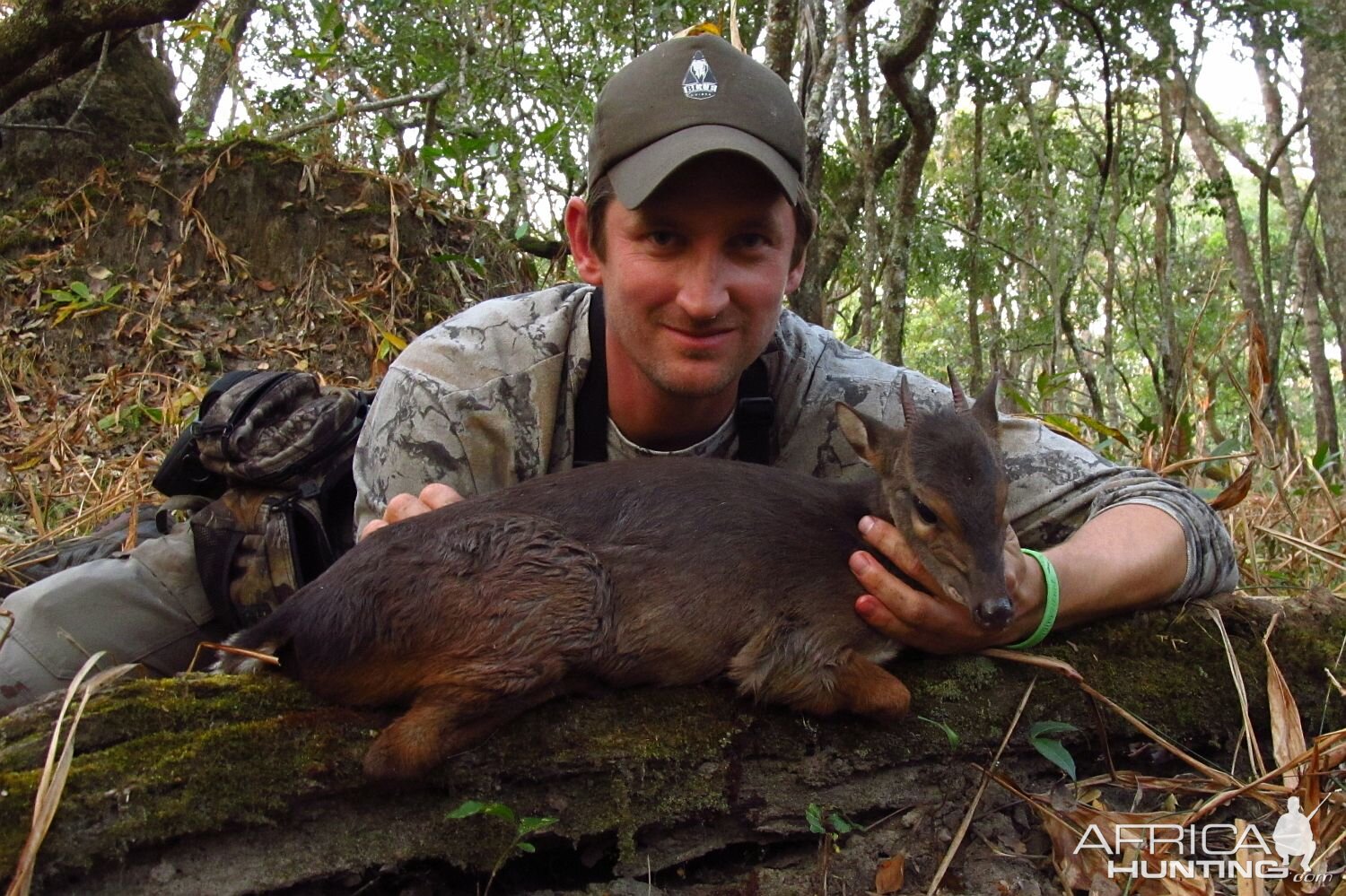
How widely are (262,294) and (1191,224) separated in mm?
23776

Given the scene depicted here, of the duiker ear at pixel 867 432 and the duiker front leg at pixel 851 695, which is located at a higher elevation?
the duiker ear at pixel 867 432

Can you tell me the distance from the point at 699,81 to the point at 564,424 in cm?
155

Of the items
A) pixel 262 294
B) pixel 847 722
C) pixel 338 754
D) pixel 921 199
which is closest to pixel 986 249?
pixel 921 199

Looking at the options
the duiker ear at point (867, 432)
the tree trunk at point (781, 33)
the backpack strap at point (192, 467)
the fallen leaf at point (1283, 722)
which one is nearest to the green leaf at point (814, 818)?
the duiker ear at point (867, 432)

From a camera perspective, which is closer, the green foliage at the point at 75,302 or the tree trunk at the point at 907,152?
the tree trunk at the point at 907,152

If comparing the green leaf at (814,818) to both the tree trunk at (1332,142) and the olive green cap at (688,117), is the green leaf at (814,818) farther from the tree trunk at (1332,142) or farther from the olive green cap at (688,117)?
the tree trunk at (1332,142)

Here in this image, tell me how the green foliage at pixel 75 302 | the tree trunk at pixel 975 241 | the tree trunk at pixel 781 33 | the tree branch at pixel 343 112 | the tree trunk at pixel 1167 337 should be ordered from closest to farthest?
the tree trunk at pixel 1167 337, the tree trunk at pixel 781 33, the green foliage at pixel 75 302, the tree branch at pixel 343 112, the tree trunk at pixel 975 241

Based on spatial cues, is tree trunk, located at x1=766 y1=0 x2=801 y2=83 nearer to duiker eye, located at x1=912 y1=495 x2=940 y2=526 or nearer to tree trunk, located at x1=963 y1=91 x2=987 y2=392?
duiker eye, located at x1=912 y1=495 x2=940 y2=526

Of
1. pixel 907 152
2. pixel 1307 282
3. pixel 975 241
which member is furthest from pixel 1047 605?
pixel 1307 282

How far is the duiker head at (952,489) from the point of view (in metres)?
3.27

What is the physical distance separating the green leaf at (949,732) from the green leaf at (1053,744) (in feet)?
0.80

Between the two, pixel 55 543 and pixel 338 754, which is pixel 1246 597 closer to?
pixel 338 754

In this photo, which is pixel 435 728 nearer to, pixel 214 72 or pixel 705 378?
pixel 705 378

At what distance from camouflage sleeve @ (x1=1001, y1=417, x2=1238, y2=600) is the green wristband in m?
0.65
